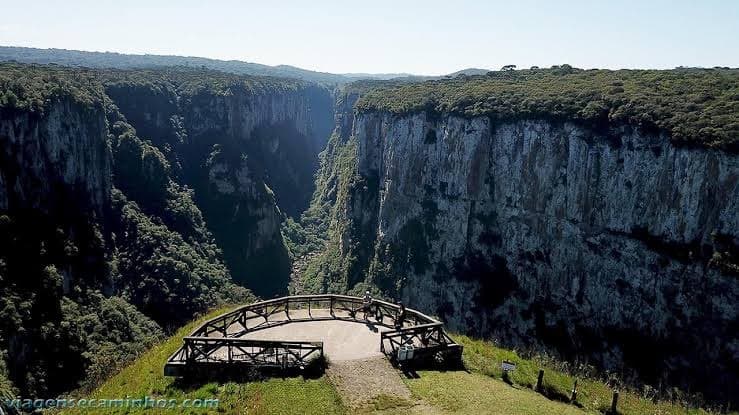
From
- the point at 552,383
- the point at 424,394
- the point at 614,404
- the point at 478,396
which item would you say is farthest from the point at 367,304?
the point at 614,404

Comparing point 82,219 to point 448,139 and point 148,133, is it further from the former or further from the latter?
point 448,139

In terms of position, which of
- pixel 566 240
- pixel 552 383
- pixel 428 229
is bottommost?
pixel 428 229

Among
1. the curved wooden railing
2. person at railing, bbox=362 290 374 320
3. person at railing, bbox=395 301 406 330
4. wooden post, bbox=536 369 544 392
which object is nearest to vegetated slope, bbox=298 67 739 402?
wooden post, bbox=536 369 544 392

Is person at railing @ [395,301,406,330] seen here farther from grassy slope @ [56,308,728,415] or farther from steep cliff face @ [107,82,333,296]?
steep cliff face @ [107,82,333,296]

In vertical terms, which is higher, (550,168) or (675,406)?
(550,168)

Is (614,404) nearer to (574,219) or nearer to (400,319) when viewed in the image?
(400,319)

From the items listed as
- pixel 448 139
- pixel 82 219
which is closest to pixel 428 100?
pixel 448 139
